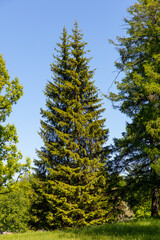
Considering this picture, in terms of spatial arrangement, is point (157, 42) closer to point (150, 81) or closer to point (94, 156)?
point (150, 81)

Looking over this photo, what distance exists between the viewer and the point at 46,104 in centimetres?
2020

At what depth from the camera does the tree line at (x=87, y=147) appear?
1073 centimetres

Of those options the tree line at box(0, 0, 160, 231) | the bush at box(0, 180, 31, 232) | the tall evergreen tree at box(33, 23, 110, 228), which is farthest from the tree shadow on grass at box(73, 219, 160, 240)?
the bush at box(0, 180, 31, 232)

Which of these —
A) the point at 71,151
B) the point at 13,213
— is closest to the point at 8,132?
the point at 71,151

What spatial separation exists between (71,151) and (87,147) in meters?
1.63

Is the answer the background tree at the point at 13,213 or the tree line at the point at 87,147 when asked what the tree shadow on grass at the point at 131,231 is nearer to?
the tree line at the point at 87,147

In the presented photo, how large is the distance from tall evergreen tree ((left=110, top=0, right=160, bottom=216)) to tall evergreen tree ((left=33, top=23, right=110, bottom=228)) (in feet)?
8.56

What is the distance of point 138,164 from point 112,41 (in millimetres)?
7676

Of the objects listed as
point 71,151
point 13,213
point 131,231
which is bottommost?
point 13,213

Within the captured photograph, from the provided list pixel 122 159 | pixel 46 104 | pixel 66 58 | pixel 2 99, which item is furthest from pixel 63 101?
pixel 122 159

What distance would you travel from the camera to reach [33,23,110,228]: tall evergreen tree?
16078mm

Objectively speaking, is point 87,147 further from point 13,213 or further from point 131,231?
point 13,213

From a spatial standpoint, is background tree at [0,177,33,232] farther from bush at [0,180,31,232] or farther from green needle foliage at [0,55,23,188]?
green needle foliage at [0,55,23,188]

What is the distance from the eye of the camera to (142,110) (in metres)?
10.1
